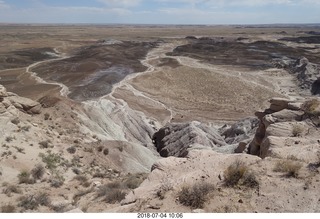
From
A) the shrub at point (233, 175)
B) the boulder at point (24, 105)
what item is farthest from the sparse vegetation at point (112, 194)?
the boulder at point (24, 105)

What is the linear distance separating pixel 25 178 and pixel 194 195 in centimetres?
773

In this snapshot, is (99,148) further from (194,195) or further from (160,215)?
(160,215)

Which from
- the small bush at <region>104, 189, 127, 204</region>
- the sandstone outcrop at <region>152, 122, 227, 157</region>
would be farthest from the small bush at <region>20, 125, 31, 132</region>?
the sandstone outcrop at <region>152, 122, 227, 157</region>

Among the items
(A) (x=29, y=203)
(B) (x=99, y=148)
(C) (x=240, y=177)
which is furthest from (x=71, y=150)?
(C) (x=240, y=177)

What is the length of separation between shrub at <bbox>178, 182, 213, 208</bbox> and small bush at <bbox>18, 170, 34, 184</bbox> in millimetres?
7070

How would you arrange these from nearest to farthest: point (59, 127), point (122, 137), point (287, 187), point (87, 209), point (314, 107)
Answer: point (287, 187) < point (87, 209) < point (314, 107) < point (59, 127) < point (122, 137)

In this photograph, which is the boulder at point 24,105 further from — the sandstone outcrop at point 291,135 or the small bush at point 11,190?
the sandstone outcrop at point 291,135

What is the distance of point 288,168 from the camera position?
920 cm

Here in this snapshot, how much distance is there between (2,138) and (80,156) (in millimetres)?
3834

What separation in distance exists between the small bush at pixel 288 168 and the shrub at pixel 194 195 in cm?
228

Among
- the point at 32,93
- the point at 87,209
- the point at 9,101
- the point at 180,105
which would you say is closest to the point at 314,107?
the point at 87,209

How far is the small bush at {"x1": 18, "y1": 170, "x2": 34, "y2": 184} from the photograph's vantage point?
12.9m

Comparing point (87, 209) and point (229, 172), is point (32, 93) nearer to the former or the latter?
point (87, 209)

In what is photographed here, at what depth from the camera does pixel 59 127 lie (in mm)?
21547
